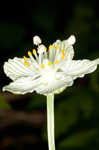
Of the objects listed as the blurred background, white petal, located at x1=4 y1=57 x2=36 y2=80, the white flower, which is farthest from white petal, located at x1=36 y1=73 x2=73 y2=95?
the blurred background

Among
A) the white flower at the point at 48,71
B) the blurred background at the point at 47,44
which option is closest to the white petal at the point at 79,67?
the white flower at the point at 48,71

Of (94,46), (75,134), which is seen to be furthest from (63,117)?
(94,46)

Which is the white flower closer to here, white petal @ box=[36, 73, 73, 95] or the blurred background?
white petal @ box=[36, 73, 73, 95]

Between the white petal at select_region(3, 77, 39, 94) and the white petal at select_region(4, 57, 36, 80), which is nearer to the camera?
the white petal at select_region(3, 77, 39, 94)

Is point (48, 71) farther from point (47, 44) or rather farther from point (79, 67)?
point (47, 44)

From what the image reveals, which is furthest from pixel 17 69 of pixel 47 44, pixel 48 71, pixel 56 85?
pixel 47 44
